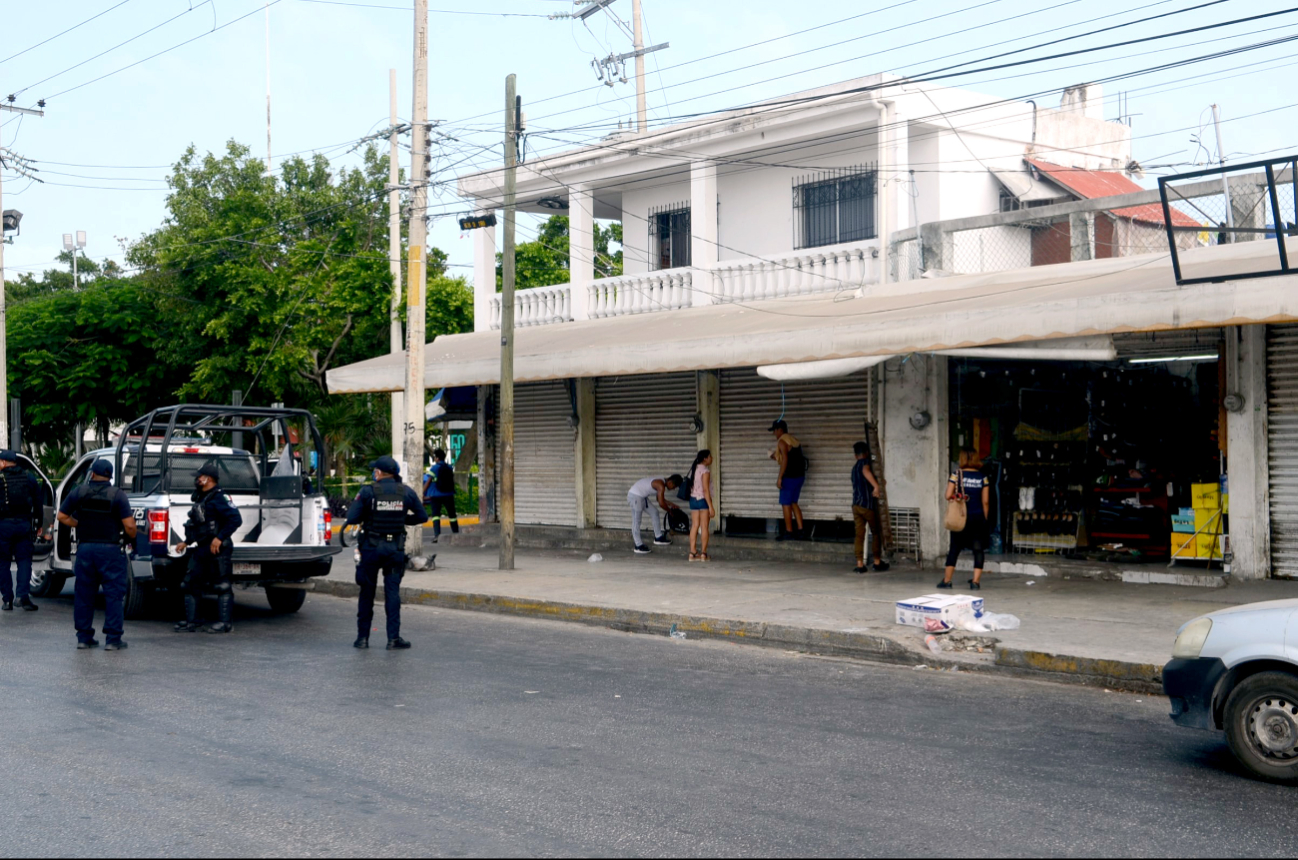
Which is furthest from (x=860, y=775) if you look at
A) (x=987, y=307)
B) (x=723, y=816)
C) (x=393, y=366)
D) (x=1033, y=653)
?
(x=393, y=366)

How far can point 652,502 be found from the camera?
18328 millimetres

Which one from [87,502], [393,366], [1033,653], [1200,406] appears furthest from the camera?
[393,366]

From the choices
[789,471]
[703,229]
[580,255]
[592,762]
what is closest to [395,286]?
[580,255]

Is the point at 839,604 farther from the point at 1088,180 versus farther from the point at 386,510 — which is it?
the point at 1088,180

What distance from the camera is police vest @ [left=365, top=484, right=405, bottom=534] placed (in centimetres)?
1058

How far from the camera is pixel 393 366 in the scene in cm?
1900

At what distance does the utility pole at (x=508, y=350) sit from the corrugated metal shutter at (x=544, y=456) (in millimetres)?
4288

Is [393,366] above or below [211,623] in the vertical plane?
above

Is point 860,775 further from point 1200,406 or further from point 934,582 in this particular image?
point 1200,406

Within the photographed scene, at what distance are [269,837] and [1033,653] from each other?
6279mm

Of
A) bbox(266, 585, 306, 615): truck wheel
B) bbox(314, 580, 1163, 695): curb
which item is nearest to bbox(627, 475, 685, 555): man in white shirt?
bbox(314, 580, 1163, 695): curb

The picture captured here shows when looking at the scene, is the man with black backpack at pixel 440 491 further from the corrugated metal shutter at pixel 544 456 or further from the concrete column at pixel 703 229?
the concrete column at pixel 703 229

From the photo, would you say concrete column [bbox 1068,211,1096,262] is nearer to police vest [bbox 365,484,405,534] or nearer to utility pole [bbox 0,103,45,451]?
police vest [bbox 365,484,405,534]

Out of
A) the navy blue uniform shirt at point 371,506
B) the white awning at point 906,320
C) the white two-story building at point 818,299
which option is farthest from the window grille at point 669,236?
the navy blue uniform shirt at point 371,506
